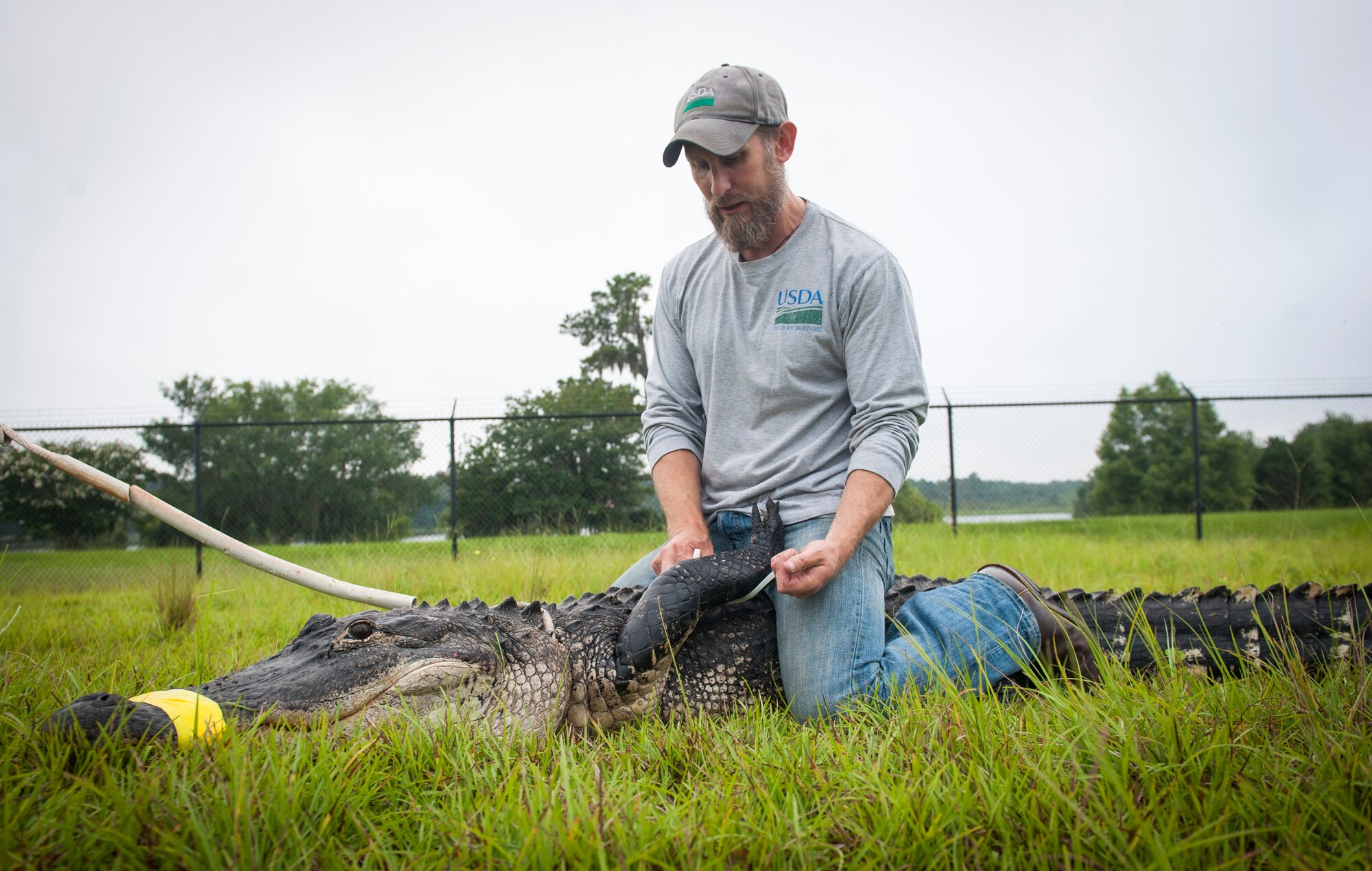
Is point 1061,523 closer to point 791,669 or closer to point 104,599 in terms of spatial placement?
point 791,669

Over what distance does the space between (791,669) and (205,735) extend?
4.80ft

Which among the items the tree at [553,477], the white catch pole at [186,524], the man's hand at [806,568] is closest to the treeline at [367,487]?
the tree at [553,477]

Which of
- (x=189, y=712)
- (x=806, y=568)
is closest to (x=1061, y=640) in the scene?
(x=806, y=568)

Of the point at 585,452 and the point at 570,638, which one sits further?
the point at 585,452

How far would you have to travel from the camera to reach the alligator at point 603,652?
170 centimetres

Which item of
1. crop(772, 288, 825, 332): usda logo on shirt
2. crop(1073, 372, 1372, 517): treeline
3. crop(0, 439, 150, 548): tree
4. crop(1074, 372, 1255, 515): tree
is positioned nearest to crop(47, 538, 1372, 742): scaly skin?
crop(772, 288, 825, 332): usda logo on shirt

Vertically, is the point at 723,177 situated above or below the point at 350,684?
above

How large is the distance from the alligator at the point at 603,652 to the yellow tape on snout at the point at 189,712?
20 millimetres

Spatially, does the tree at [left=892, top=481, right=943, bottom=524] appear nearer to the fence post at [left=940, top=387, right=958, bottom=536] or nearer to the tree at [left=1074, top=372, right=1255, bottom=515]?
the fence post at [left=940, top=387, right=958, bottom=536]

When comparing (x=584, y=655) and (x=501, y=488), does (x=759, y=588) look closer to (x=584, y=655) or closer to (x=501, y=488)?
(x=584, y=655)

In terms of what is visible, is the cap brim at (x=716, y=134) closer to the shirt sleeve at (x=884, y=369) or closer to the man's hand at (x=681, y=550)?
the shirt sleeve at (x=884, y=369)

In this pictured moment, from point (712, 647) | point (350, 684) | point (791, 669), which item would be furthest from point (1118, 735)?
point (350, 684)

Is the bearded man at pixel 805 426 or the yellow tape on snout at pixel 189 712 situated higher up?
the bearded man at pixel 805 426

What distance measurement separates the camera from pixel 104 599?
5523mm
